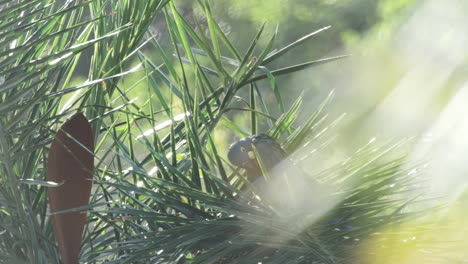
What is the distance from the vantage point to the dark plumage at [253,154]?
0.27m

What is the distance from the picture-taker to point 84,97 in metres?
0.33

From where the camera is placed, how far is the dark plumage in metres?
0.27

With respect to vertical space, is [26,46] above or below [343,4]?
above

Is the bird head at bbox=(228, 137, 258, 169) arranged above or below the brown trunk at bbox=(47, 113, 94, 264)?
below

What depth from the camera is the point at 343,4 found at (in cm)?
211

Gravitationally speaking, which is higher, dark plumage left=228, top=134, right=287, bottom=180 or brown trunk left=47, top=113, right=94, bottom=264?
brown trunk left=47, top=113, right=94, bottom=264

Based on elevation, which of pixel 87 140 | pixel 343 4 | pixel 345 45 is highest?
pixel 87 140

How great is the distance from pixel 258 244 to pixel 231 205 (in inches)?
0.9

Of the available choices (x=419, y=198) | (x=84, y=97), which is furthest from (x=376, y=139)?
(x=84, y=97)

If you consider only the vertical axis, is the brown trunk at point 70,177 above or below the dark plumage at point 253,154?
above

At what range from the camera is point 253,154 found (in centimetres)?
28

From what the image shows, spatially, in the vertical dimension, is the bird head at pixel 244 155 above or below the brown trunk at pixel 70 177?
below

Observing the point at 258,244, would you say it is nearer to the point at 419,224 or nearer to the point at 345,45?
the point at 419,224

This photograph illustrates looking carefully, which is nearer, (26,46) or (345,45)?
(26,46)
